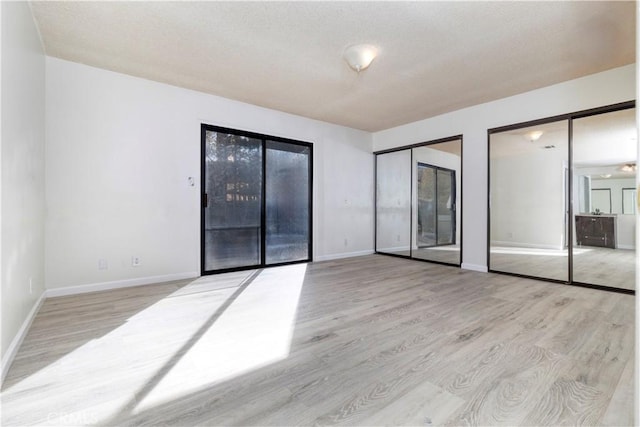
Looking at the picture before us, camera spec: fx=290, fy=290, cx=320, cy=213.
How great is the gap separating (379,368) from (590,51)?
152 inches

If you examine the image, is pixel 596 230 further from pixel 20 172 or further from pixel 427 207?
pixel 20 172

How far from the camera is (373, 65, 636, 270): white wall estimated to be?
11.5 feet

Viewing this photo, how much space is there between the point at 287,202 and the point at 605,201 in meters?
4.55

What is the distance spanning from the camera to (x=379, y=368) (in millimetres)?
1833

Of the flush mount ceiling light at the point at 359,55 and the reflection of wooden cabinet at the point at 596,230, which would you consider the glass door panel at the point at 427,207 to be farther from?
the flush mount ceiling light at the point at 359,55

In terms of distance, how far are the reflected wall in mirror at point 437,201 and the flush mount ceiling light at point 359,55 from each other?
8.78ft

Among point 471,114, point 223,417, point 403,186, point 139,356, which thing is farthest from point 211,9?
point 403,186

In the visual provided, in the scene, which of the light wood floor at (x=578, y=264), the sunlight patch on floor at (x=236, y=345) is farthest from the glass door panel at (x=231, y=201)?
the light wood floor at (x=578, y=264)

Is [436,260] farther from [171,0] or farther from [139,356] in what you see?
[171,0]

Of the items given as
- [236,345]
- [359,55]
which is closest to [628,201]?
[359,55]

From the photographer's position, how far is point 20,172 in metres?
2.24

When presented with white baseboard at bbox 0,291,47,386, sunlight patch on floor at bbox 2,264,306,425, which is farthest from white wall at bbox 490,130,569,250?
white baseboard at bbox 0,291,47,386

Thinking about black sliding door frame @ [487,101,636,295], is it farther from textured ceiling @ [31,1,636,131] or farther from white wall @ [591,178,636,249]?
textured ceiling @ [31,1,636,131]

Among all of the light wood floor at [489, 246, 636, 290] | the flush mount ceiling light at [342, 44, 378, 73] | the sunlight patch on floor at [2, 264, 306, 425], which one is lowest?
the sunlight patch on floor at [2, 264, 306, 425]
